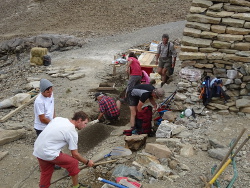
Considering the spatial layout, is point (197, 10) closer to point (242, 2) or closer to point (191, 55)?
point (242, 2)

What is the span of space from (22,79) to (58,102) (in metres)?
3.31

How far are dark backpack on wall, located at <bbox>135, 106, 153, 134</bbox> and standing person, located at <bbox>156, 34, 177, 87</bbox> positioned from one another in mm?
2861

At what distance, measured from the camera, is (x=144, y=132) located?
6.32 m

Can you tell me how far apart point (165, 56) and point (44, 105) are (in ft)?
16.8

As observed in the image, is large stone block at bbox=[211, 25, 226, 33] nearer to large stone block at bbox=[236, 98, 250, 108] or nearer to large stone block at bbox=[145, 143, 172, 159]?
large stone block at bbox=[236, 98, 250, 108]

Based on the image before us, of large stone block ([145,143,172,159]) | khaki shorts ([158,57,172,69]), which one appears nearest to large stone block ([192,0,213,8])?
khaki shorts ([158,57,172,69])

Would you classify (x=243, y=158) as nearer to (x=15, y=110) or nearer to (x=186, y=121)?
(x=186, y=121)

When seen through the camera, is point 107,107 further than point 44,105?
Yes

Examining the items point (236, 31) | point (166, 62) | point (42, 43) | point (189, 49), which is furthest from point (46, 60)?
point (236, 31)

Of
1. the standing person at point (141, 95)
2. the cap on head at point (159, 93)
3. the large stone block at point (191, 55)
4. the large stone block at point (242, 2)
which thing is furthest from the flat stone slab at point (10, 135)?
the large stone block at point (242, 2)

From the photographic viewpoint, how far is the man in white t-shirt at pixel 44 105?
4902 millimetres

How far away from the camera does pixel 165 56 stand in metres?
9.03

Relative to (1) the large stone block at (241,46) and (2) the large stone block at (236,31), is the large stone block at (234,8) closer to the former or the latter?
(2) the large stone block at (236,31)

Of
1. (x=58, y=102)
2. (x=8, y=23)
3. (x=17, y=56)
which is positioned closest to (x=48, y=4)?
(x=8, y=23)
